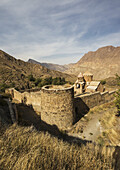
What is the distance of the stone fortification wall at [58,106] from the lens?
9359mm

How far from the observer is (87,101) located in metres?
15.6

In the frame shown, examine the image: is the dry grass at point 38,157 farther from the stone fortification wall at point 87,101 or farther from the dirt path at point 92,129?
the stone fortification wall at point 87,101

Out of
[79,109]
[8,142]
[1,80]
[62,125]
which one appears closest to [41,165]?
[8,142]

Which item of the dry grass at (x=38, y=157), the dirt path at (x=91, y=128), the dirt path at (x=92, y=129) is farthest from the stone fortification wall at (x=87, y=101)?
the dry grass at (x=38, y=157)

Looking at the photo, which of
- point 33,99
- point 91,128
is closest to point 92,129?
point 91,128

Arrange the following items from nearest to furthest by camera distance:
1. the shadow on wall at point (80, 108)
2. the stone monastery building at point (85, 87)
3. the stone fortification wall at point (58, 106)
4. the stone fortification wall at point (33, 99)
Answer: the stone fortification wall at point (58, 106) < the shadow on wall at point (80, 108) < the stone fortification wall at point (33, 99) < the stone monastery building at point (85, 87)

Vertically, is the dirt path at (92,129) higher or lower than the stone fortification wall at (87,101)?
lower

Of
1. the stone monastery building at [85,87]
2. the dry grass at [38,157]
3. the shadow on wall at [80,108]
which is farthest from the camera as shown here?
the stone monastery building at [85,87]

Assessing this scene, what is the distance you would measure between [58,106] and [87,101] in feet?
25.9

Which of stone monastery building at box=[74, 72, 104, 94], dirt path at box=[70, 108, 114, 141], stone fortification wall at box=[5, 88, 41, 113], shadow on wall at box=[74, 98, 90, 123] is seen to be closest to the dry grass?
dirt path at box=[70, 108, 114, 141]

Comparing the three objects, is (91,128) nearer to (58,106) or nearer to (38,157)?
(58,106)

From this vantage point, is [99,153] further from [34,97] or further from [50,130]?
[34,97]

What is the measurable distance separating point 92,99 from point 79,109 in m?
3.72

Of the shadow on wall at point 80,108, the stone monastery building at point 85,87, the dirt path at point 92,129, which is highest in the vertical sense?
the stone monastery building at point 85,87
